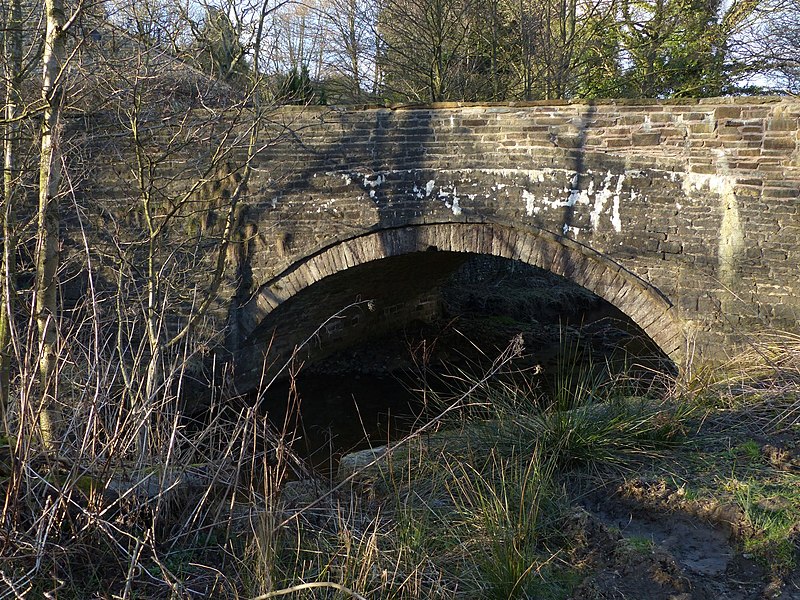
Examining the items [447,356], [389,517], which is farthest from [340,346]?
[389,517]

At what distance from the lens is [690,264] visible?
6000 millimetres

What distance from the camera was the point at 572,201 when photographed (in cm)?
631

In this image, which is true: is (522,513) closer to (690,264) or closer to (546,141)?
(690,264)

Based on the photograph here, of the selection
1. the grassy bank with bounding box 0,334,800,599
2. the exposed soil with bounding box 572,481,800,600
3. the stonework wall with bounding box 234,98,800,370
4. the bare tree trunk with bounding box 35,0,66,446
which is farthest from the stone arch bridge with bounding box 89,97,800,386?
the bare tree trunk with bounding box 35,0,66,446

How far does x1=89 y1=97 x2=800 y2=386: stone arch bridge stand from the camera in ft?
18.8

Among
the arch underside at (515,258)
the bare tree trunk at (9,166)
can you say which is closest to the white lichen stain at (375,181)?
the arch underside at (515,258)

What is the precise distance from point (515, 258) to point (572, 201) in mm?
708

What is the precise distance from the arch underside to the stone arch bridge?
0.04 feet

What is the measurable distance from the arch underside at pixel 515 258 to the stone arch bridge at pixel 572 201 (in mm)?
12

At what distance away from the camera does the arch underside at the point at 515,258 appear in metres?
6.21

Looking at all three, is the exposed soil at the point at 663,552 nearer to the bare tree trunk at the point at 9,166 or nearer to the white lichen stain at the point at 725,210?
the white lichen stain at the point at 725,210

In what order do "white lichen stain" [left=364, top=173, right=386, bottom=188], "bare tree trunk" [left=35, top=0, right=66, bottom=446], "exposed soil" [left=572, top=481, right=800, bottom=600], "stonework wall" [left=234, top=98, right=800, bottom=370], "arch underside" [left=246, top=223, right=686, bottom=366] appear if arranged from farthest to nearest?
"white lichen stain" [left=364, top=173, right=386, bottom=188] < "arch underside" [left=246, top=223, right=686, bottom=366] < "stonework wall" [left=234, top=98, right=800, bottom=370] < "bare tree trunk" [left=35, top=0, right=66, bottom=446] < "exposed soil" [left=572, top=481, right=800, bottom=600]

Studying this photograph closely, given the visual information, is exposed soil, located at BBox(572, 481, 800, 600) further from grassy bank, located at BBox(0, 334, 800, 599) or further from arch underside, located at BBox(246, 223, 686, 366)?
arch underside, located at BBox(246, 223, 686, 366)

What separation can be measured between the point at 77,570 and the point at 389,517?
127 cm
